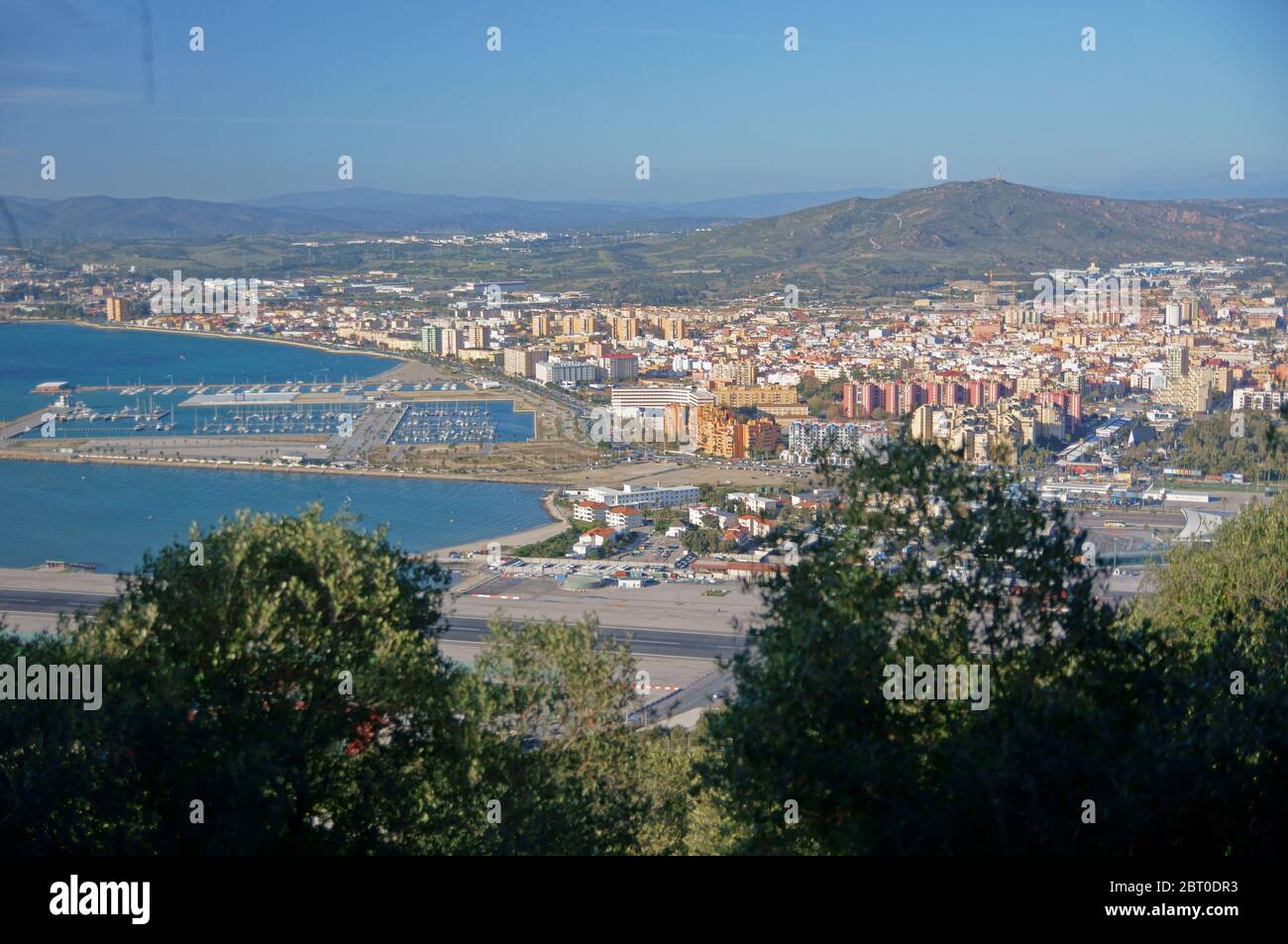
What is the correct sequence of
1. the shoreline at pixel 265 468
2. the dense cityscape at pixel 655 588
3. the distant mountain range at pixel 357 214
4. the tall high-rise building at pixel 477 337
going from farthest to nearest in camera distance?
the distant mountain range at pixel 357 214
the tall high-rise building at pixel 477 337
the shoreline at pixel 265 468
the dense cityscape at pixel 655 588

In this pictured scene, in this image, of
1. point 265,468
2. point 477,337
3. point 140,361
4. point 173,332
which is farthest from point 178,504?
point 173,332

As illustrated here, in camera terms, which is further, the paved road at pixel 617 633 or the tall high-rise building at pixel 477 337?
the tall high-rise building at pixel 477 337

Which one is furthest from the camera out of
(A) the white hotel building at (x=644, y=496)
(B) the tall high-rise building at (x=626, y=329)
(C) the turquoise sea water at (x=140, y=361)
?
(B) the tall high-rise building at (x=626, y=329)

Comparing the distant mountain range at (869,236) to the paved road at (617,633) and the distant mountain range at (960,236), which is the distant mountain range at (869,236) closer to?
the distant mountain range at (960,236)

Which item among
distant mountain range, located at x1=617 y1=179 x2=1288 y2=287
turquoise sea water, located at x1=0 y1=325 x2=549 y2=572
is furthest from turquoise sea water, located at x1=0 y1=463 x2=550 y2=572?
distant mountain range, located at x1=617 y1=179 x2=1288 y2=287

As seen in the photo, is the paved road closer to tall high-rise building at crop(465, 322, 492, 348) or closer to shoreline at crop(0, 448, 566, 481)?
shoreline at crop(0, 448, 566, 481)

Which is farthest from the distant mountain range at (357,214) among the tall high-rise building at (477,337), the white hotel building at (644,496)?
the white hotel building at (644,496)

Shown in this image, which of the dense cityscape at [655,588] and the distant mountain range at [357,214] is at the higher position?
the distant mountain range at [357,214]
